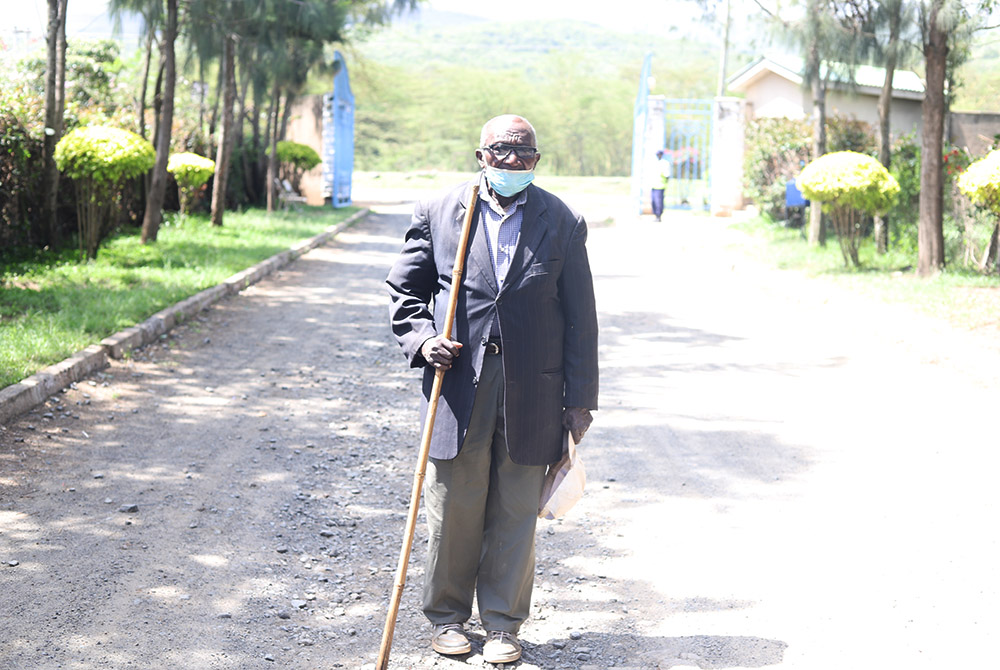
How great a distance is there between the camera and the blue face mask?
3508 mm

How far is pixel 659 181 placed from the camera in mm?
24031

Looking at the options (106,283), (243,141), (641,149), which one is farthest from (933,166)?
(243,141)

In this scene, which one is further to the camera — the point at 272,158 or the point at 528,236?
the point at 272,158

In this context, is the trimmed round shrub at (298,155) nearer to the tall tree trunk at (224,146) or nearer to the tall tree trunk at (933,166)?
the tall tree trunk at (224,146)

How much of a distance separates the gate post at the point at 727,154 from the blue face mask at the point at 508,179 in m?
22.0

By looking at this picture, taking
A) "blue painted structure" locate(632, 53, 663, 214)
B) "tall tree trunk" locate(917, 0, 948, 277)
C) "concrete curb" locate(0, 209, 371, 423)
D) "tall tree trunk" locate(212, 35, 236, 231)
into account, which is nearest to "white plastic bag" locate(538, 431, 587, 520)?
"concrete curb" locate(0, 209, 371, 423)

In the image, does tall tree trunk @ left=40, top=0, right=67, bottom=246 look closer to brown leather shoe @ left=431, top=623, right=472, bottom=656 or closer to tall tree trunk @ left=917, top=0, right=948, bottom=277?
brown leather shoe @ left=431, top=623, right=472, bottom=656

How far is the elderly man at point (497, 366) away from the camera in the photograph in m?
3.57

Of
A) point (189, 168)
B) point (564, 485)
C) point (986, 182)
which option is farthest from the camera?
point (189, 168)

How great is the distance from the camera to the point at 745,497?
542cm

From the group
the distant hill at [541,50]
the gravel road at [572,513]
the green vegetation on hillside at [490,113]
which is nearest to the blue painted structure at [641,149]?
the gravel road at [572,513]

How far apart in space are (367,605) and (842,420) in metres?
4.05

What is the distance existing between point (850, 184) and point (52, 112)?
9.83 m

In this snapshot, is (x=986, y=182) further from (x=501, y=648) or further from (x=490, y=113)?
(x=490, y=113)
